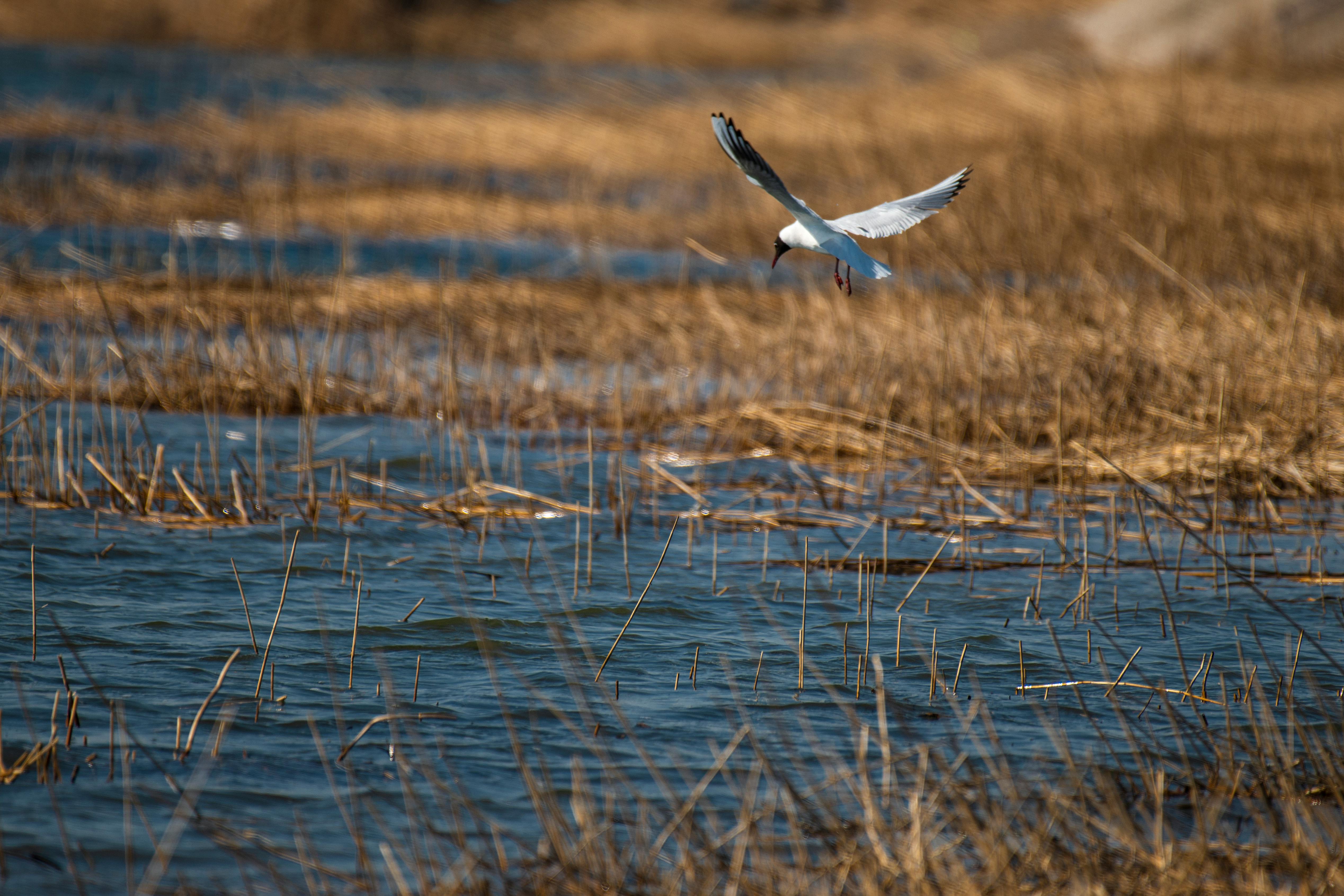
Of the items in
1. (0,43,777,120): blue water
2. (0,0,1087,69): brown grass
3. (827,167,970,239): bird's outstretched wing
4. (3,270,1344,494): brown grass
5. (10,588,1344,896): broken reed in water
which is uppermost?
(0,0,1087,69): brown grass

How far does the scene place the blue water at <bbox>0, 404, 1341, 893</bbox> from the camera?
3027 mm

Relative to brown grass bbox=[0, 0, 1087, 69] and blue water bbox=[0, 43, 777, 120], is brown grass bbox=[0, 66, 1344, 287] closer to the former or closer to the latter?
blue water bbox=[0, 43, 777, 120]

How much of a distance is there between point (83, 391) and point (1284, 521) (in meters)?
5.69

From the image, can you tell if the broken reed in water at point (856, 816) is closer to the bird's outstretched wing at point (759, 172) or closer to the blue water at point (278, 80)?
the bird's outstretched wing at point (759, 172)

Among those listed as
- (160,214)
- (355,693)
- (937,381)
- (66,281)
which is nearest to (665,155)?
(160,214)

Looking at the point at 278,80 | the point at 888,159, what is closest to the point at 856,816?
the point at 888,159

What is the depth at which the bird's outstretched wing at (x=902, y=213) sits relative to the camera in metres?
3.30

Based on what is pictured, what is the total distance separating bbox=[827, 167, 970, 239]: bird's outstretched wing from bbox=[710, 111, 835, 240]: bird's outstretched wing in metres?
0.10

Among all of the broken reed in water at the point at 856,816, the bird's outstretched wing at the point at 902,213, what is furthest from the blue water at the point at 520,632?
the bird's outstretched wing at the point at 902,213

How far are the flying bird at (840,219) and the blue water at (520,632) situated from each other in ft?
3.55

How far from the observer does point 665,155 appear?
1453 cm

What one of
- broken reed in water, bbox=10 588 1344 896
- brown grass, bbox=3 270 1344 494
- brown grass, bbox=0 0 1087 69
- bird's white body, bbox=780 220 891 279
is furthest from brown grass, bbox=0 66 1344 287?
brown grass, bbox=0 0 1087 69

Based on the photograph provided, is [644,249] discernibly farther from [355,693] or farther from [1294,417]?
[355,693]

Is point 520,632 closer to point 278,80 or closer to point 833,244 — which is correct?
point 833,244
